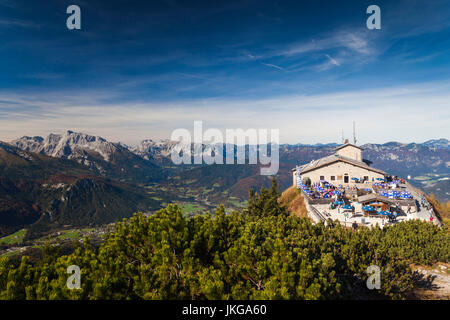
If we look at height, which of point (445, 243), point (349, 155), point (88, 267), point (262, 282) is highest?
point (349, 155)

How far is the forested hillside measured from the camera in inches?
405

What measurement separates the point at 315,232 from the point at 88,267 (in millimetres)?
17606

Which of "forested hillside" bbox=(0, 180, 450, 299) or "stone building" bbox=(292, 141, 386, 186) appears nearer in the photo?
"forested hillside" bbox=(0, 180, 450, 299)

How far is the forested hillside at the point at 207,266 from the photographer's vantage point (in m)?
10.3

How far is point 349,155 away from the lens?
7081 centimetres

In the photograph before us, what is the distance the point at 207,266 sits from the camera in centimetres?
1364

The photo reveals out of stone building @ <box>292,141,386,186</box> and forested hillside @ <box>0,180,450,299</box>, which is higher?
stone building @ <box>292,141,386,186</box>

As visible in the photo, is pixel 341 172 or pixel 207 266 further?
pixel 341 172

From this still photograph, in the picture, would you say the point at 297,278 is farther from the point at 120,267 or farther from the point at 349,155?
the point at 349,155

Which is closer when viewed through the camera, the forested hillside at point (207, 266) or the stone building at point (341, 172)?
the forested hillside at point (207, 266)

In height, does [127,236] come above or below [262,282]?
above

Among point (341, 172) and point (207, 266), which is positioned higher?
point (341, 172)

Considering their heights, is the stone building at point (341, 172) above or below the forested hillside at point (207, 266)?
above
